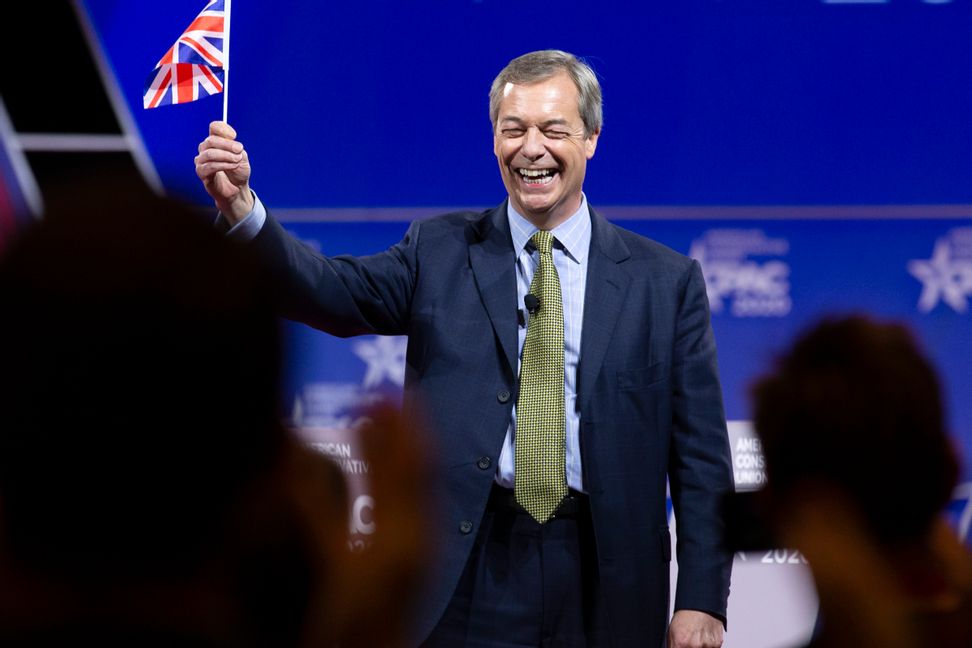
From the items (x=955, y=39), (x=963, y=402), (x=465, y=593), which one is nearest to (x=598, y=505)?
(x=465, y=593)

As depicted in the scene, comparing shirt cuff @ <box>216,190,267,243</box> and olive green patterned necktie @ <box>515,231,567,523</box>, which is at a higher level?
shirt cuff @ <box>216,190,267,243</box>

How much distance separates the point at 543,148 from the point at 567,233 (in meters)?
0.21

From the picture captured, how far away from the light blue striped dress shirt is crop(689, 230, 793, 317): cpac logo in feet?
4.20

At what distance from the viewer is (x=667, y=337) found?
2.71 m

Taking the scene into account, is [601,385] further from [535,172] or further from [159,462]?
[159,462]

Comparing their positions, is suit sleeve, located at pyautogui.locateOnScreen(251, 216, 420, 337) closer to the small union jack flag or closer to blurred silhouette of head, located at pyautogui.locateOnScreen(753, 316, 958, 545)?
the small union jack flag

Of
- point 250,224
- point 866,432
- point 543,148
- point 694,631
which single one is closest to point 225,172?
point 250,224

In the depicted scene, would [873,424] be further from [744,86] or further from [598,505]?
[744,86]


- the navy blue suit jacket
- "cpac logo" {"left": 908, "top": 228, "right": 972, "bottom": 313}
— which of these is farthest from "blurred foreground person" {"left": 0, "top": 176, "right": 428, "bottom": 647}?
"cpac logo" {"left": 908, "top": 228, "right": 972, "bottom": 313}

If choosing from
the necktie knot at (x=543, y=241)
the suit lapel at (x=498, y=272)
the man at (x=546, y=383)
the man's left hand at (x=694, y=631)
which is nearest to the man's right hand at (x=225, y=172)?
the man at (x=546, y=383)

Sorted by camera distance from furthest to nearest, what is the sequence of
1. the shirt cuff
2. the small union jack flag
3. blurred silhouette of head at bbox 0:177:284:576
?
the small union jack flag, the shirt cuff, blurred silhouette of head at bbox 0:177:284:576

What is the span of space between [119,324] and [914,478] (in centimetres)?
67

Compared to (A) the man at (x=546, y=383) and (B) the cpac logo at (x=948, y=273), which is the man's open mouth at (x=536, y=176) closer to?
(A) the man at (x=546, y=383)

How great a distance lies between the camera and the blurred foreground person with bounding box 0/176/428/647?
0.70 metres
